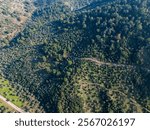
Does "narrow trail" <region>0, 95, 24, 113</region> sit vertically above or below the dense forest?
below

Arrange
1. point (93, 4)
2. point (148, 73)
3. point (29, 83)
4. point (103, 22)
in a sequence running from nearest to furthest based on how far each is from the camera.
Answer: point (148, 73), point (29, 83), point (103, 22), point (93, 4)

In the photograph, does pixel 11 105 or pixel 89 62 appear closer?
pixel 11 105

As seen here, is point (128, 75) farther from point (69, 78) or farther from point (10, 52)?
point (10, 52)

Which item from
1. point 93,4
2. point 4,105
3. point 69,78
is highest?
point 93,4

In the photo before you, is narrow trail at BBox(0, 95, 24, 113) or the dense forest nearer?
→ the dense forest

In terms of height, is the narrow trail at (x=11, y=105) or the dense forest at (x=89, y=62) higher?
the dense forest at (x=89, y=62)

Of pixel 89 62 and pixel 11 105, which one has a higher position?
pixel 89 62

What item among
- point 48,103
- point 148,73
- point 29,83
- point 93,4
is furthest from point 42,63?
point 93,4

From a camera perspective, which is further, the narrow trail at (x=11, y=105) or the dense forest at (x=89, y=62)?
the narrow trail at (x=11, y=105)
